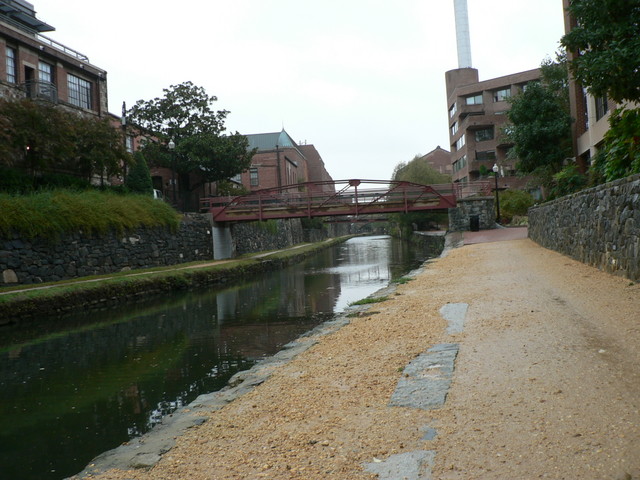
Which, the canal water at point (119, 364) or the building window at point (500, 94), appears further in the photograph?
the building window at point (500, 94)

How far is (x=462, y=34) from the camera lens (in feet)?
217

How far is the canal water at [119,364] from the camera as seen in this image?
18.9 feet

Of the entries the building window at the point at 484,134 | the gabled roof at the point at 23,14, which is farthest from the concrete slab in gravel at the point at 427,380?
the building window at the point at 484,134

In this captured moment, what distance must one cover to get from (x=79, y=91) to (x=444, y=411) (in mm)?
31549

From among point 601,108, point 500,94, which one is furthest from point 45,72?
point 500,94

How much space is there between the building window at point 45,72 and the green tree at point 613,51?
25.8 metres

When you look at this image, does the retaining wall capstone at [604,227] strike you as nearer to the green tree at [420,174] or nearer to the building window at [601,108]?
the building window at [601,108]

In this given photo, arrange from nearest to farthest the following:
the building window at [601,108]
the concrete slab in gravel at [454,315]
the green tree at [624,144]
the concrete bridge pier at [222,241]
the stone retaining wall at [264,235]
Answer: the concrete slab in gravel at [454,315], the green tree at [624,144], the building window at [601,108], the concrete bridge pier at [222,241], the stone retaining wall at [264,235]

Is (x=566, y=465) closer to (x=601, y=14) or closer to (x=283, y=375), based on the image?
(x=283, y=375)

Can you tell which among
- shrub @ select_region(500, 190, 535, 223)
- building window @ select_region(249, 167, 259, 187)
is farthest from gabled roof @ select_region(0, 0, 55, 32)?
building window @ select_region(249, 167, 259, 187)

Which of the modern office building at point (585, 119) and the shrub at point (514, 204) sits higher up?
the modern office building at point (585, 119)

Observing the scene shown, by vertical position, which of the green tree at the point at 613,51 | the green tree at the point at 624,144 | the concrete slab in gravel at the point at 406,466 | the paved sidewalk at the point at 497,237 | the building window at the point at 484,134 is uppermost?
the building window at the point at 484,134

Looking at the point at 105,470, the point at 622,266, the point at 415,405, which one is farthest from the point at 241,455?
the point at 622,266

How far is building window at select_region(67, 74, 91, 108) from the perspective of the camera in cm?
2975
